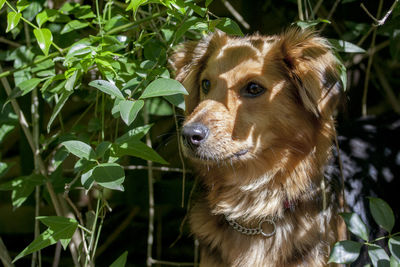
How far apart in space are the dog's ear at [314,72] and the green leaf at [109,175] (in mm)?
865

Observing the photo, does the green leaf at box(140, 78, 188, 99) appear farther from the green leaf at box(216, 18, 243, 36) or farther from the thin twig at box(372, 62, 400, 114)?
the thin twig at box(372, 62, 400, 114)

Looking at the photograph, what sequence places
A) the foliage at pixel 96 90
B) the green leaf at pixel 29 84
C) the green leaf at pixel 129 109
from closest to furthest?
the green leaf at pixel 129 109
the foliage at pixel 96 90
the green leaf at pixel 29 84

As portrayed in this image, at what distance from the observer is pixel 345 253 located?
5.94 ft

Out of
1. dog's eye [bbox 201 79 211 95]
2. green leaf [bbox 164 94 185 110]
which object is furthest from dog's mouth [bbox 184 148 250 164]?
dog's eye [bbox 201 79 211 95]

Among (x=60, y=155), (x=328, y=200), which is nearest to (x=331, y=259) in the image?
(x=328, y=200)

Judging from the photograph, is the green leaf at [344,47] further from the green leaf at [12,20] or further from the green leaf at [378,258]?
the green leaf at [12,20]

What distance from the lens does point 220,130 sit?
197cm

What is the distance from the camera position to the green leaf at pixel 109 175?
1674 mm

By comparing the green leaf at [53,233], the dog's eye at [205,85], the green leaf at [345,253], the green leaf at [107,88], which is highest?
the green leaf at [107,88]

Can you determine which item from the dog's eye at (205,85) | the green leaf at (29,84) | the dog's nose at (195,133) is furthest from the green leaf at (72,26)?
the dog's nose at (195,133)

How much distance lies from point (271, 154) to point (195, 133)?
0.43 m

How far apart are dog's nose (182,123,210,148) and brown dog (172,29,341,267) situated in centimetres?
6

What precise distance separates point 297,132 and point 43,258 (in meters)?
2.25

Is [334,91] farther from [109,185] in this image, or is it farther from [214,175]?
[109,185]
